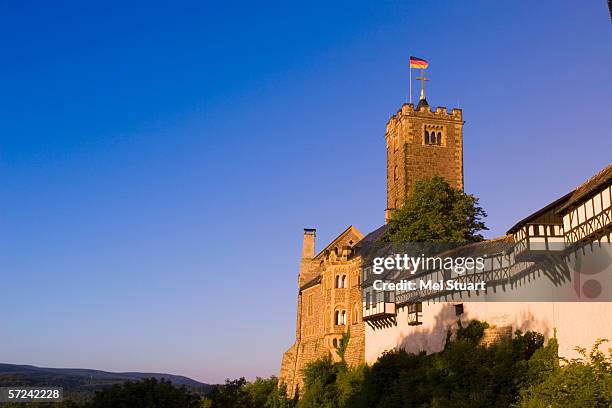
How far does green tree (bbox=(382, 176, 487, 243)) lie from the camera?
53.0 meters

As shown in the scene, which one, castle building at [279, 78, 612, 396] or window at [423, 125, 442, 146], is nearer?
castle building at [279, 78, 612, 396]

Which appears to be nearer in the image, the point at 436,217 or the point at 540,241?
the point at 540,241

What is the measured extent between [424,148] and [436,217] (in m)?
27.1

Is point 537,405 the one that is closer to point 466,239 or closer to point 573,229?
point 573,229

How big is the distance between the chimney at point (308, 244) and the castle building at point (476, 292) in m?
9.05

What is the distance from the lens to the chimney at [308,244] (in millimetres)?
88750

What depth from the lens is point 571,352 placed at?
110 ft

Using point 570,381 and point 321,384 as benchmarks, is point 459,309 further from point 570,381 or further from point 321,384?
point 321,384

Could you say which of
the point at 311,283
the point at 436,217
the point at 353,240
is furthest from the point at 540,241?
the point at 353,240

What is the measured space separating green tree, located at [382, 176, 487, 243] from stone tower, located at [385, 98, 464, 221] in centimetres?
2003

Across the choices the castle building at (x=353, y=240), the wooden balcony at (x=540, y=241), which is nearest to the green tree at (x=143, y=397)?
the castle building at (x=353, y=240)

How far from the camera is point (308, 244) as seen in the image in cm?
8950

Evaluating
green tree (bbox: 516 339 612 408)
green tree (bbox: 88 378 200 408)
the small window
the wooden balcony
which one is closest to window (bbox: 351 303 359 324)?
the small window

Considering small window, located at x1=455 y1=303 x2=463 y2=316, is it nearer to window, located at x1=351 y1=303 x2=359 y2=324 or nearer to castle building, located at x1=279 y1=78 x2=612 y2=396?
castle building, located at x1=279 y1=78 x2=612 y2=396
